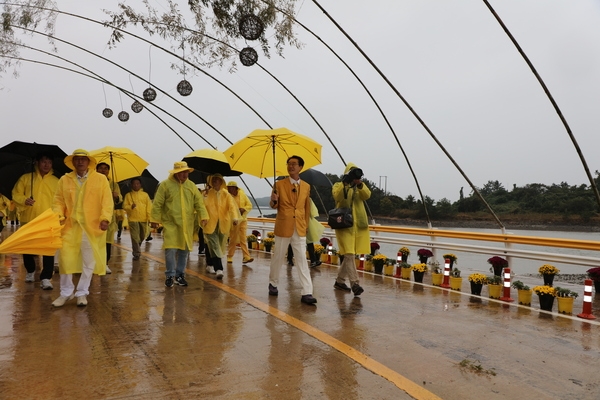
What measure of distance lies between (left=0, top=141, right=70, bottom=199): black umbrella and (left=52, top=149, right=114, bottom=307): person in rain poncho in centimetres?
153

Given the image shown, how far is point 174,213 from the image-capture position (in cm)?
754

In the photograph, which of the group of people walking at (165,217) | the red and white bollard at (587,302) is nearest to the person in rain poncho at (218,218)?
the group of people walking at (165,217)

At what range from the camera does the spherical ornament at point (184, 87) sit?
15.0 meters

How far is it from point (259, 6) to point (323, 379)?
33.9 feet

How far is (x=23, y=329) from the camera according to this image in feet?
15.9

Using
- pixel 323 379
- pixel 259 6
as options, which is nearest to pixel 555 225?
pixel 259 6

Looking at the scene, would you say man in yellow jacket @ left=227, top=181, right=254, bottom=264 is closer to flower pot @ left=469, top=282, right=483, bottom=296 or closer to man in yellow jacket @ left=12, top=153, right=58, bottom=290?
man in yellow jacket @ left=12, top=153, right=58, bottom=290

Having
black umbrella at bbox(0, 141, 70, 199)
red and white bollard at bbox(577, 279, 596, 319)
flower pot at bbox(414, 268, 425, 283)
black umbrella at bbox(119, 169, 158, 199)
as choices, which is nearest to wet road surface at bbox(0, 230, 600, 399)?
red and white bollard at bbox(577, 279, 596, 319)

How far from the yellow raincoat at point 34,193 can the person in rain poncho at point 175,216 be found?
5.50 feet

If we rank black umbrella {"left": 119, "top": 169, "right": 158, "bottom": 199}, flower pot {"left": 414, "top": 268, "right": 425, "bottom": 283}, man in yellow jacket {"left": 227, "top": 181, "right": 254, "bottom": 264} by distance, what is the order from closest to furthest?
flower pot {"left": 414, "top": 268, "right": 425, "bottom": 283}
man in yellow jacket {"left": 227, "top": 181, "right": 254, "bottom": 264}
black umbrella {"left": 119, "top": 169, "right": 158, "bottom": 199}

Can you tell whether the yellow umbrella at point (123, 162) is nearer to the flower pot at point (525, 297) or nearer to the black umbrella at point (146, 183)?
the black umbrella at point (146, 183)

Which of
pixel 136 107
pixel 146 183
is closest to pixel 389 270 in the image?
pixel 146 183

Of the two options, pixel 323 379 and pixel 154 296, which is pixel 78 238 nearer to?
pixel 154 296

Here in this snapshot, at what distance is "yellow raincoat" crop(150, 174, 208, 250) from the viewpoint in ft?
24.7
